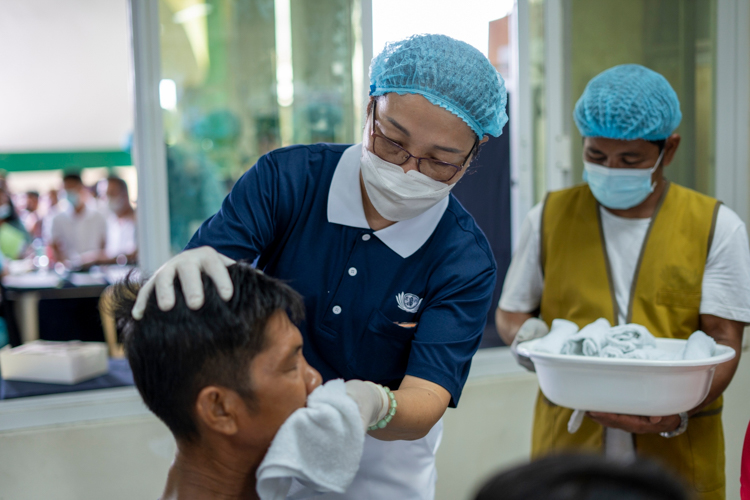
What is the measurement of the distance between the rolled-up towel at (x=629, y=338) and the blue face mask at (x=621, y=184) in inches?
14.9

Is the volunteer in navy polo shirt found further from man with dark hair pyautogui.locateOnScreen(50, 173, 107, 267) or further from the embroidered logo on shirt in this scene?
man with dark hair pyautogui.locateOnScreen(50, 173, 107, 267)

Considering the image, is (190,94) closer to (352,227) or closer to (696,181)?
(352,227)

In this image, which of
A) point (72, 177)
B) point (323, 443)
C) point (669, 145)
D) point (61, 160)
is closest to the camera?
point (323, 443)

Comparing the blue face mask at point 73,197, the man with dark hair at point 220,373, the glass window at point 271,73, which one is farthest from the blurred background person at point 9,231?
the man with dark hair at point 220,373

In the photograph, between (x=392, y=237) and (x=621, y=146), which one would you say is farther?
(x=621, y=146)

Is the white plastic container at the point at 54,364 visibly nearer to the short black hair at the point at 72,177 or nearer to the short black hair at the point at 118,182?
→ the short black hair at the point at 118,182

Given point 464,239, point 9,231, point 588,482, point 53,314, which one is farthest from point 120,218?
point 588,482

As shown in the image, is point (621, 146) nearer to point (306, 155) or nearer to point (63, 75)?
point (306, 155)

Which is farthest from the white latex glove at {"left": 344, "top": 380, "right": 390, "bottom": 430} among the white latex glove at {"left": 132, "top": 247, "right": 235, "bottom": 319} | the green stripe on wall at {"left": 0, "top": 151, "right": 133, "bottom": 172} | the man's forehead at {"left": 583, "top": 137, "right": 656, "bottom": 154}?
the green stripe on wall at {"left": 0, "top": 151, "right": 133, "bottom": 172}

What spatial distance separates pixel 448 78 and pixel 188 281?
2.08 ft

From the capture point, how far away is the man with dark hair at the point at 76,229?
518cm

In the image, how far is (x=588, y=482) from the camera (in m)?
0.47

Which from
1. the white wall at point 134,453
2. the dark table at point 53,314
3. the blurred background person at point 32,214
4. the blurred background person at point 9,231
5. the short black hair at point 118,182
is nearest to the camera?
the white wall at point 134,453

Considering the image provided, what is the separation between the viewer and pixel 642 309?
1.68 m
